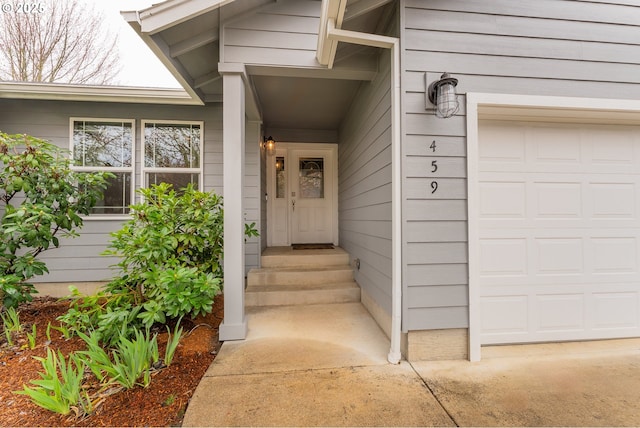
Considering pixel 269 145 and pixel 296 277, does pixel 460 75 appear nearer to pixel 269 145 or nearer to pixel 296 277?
pixel 296 277

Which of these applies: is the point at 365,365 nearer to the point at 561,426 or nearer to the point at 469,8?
the point at 561,426

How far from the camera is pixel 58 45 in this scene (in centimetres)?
665

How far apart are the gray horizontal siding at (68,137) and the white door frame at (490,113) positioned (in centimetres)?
269

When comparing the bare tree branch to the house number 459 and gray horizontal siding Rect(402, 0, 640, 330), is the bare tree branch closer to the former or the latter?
gray horizontal siding Rect(402, 0, 640, 330)

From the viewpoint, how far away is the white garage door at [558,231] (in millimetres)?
2373

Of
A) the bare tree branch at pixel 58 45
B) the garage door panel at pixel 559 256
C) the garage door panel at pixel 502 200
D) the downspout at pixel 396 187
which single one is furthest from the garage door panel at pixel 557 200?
the bare tree branch at pixel 58 45

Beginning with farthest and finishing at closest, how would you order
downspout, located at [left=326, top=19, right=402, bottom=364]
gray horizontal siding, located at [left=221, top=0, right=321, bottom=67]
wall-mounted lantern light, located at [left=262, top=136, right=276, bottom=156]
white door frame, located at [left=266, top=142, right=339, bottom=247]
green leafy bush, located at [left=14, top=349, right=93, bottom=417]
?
white door frame, located at [left=266, top=142, right=339, bottom=247], wall-mounted lantern light, located at [left=262, top=136, right=276, bottom=156], gray horizontal siding, located at [left=221, top=0, right=321, bottom=67], downspout, located at [left=326, top=19, right=402, bottom=364], green leafy bush, located at [left=14, top=349, right=93, bottom=417]

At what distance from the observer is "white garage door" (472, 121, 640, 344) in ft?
7.79

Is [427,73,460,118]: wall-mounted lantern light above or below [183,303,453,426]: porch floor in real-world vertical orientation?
above

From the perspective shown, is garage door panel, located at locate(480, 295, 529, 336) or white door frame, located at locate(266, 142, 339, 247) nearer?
garage door panel, located at locate(480, 295, 529, 336)

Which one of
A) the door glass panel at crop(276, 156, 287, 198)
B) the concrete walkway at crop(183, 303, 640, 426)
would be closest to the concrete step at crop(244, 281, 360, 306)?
the concrete walkway at crop(183, 303, 640, 426)

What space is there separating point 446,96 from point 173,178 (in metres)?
3.58

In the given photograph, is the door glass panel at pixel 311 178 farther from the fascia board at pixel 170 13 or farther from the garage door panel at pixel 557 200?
the garage door panel at pixel 557 200

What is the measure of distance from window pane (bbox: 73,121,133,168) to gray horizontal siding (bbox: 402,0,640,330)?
3.80 metres
